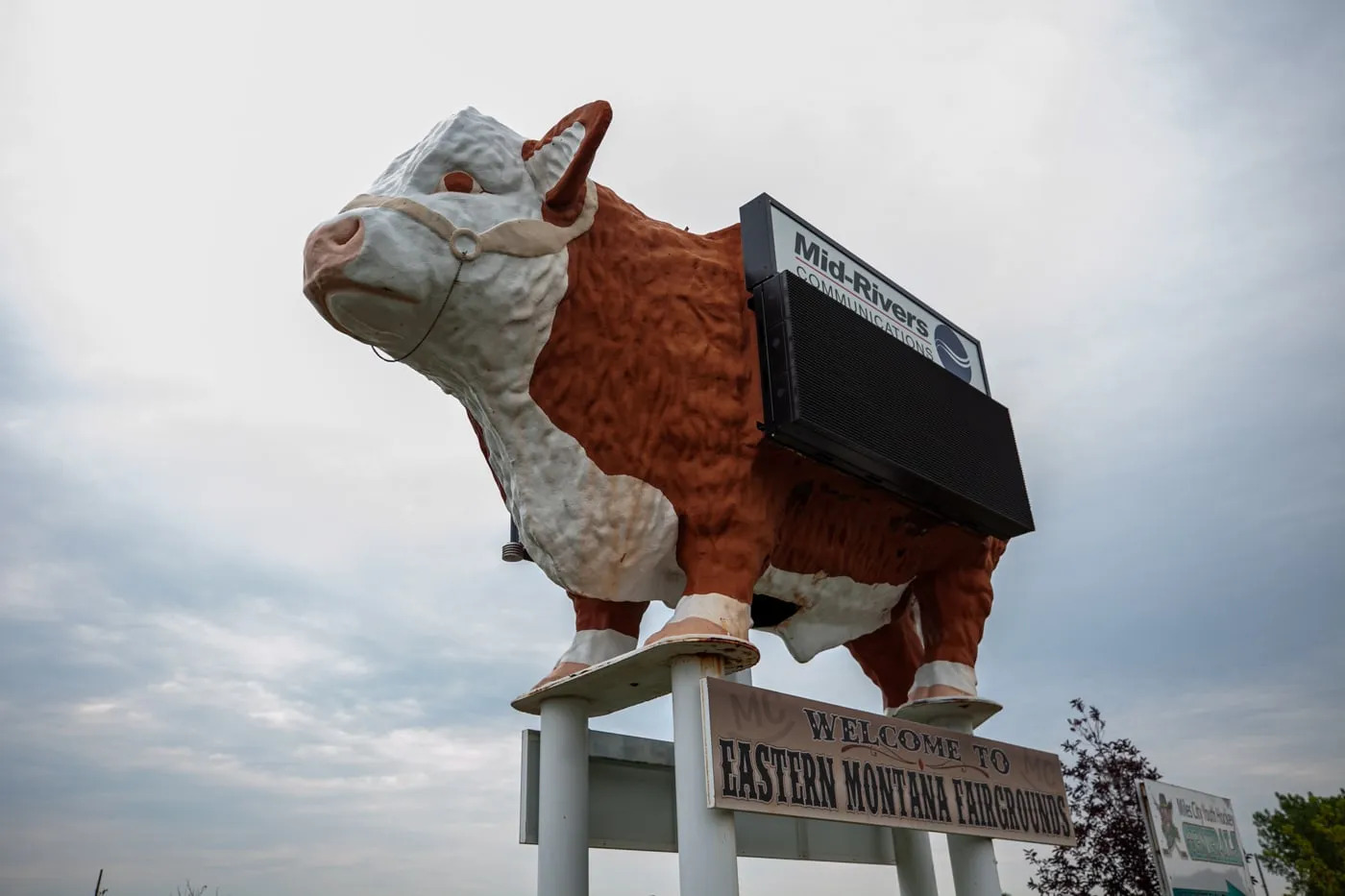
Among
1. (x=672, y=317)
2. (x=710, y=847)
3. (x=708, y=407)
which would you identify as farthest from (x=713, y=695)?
(x=672, y=317)

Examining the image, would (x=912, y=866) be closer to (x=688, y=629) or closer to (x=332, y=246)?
(x=688, y=629)

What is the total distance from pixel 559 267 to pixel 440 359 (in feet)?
2.07

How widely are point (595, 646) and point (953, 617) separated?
7.34ft

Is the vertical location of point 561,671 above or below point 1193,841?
above

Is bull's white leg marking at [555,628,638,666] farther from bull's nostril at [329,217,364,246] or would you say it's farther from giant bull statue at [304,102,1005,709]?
bull's nostril at [329,217,364,246]

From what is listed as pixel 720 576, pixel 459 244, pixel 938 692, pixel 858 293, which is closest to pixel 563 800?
pixel 720 576

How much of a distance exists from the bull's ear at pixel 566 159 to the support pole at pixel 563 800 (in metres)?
2.24

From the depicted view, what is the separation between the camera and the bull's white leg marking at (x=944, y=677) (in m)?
5.42

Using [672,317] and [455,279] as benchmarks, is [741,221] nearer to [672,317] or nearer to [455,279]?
[672,317]

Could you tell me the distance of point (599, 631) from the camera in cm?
471

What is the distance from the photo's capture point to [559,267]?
4023 millimetres

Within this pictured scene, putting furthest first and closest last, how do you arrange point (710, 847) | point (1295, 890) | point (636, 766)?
point (1295, 890) → point (636, 766) → point (710, 847)

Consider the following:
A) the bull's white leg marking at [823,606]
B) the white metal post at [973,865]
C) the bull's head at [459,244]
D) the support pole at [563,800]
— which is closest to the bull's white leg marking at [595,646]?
the support pole at [563,800]

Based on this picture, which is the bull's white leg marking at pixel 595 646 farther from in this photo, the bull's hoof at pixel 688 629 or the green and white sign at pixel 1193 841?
the green and white sign at pixel 1193 841
